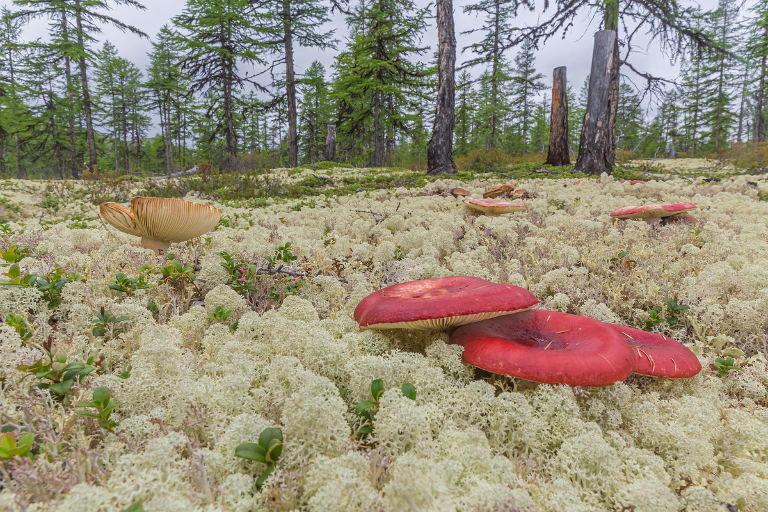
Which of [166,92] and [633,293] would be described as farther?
[166,92]

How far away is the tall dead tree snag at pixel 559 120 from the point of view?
42.2 feet

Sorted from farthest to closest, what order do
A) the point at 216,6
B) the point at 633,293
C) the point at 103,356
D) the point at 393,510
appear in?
the point at 216,6
the point at 633,293
the point at 103,356
the point at 393,510

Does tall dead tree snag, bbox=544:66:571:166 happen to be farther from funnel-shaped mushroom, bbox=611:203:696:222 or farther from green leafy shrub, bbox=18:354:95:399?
green leafy shrub, bbox=18:354:95:399

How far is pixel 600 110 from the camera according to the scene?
10.4 metres

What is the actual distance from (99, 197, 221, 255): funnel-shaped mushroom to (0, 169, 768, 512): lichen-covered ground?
0.26 m

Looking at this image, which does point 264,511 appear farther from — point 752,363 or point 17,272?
point 752,363

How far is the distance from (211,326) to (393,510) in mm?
1446

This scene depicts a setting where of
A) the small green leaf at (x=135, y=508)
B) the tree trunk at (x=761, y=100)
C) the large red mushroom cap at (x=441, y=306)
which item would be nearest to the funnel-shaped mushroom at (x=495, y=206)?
the large red mushroom cap at (x=441, y=306)

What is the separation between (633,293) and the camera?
8.59ft

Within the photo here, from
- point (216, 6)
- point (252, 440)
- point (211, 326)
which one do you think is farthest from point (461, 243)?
point (216, 6)

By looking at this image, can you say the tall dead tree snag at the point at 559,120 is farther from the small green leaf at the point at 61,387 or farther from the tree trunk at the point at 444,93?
the small green leaf at the point at 61,387

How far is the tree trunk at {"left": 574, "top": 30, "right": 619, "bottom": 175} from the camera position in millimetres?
10258

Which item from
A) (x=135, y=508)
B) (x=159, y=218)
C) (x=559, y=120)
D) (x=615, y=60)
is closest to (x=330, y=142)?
(x=559, y=120)

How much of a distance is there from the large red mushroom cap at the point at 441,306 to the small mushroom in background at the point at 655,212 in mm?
3208
